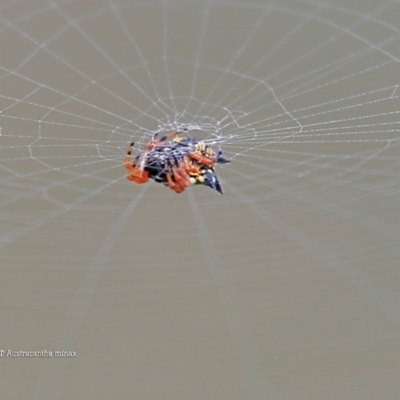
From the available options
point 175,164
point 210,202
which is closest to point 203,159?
point 175,164

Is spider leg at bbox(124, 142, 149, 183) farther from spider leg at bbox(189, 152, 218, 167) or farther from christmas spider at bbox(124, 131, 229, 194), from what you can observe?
spider leg at bbox(189, 152, 218, 167)

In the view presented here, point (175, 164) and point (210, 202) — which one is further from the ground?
point (210, 202)

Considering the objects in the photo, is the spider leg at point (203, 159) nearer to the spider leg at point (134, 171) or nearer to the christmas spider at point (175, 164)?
the christmas spider at point (175, 164)

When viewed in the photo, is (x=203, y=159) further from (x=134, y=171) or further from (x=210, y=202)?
(x=210, y=202)

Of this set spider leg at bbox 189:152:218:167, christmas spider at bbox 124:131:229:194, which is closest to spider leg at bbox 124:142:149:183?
christmas spider at bbox 124:131:229:194

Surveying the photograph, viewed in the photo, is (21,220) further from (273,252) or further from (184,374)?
(273,252)

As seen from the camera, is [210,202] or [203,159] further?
[210,202]
